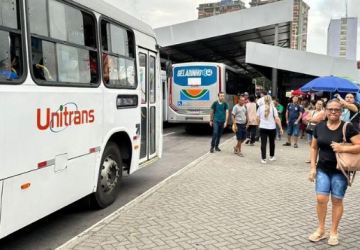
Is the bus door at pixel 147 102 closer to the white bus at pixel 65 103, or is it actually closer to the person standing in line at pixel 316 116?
the white bus at pixel 65 103

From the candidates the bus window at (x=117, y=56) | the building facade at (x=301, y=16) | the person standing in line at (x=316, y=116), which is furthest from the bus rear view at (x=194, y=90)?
the building facade at (x=301, y=16)

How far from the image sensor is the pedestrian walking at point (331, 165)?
4828 millimetres

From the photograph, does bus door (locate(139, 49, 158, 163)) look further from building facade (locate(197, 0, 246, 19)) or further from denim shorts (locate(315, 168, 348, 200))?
building facade (locate(197, 0, 246, 19))

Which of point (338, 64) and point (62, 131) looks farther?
point (338, 64)

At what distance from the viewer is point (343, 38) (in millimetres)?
24781

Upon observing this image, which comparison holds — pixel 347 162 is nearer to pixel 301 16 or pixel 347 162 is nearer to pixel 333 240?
pixel 333 240

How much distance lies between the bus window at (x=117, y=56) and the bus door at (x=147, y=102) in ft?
1.79

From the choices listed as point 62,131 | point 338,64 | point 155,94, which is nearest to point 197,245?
point 62,131

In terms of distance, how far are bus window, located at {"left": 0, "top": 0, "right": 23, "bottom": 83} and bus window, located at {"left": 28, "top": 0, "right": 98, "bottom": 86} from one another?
0.22 meters

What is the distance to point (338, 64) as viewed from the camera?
19.9 m

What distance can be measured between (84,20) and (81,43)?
0.33m

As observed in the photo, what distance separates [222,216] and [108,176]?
1785 millimetres

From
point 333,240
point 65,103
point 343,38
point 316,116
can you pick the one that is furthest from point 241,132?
point 343,38

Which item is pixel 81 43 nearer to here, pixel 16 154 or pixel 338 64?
pixel 16 154
